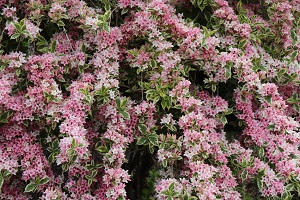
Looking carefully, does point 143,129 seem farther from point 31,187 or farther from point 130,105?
point 31,187

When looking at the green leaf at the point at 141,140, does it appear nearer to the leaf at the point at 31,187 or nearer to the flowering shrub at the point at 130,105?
the flowering shrub at the point at 130,105

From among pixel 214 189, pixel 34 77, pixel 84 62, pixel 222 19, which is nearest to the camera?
pixel 214 189

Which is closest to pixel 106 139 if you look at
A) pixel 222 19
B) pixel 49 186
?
pixel 49 186

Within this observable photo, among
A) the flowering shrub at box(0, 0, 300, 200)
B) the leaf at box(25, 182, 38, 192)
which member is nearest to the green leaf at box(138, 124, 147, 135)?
the flowering shrub at box(0, 0, 300, 200)

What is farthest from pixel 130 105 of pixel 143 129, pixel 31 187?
pixel 31 187

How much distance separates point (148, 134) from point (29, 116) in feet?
2.34

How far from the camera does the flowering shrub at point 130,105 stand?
2.50 m

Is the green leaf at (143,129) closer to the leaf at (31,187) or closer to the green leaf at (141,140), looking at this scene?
the green leaf at (141,140)

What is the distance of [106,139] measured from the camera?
2537 millimetres

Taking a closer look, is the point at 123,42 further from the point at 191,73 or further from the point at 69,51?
the point at 191,73

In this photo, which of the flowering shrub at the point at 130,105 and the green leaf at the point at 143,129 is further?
the green leaf at the point at 143,129

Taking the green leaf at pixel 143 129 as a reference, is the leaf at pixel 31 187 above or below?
below

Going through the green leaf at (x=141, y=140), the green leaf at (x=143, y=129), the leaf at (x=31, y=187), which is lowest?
the leaf at (x=31, y=187)

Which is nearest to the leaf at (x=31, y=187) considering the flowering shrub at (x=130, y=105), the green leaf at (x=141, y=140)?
the flowering shrub at (x=130, y=105)
